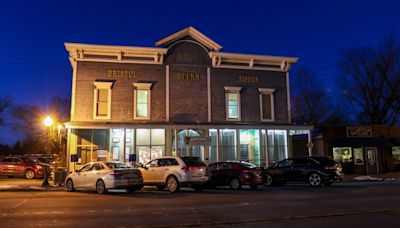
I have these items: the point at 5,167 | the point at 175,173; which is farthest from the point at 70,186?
the point at 5,167

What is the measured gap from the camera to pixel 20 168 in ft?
82.3

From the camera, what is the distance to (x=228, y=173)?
727 inches

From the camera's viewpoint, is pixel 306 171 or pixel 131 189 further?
pixel 306 171

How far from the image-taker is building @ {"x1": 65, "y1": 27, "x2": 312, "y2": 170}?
78.7ft

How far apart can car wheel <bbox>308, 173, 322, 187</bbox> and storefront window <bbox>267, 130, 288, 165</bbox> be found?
6466 millimetres

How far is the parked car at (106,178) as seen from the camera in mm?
15773

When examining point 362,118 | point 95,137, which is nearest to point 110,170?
point 95,137

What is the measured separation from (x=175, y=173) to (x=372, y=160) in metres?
20.9

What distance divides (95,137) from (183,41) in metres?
8.93

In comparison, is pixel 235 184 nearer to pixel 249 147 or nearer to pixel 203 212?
pixel 203 212

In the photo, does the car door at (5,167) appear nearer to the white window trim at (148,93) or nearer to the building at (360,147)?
the white window trim at (148,93)

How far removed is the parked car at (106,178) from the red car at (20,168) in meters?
9.06

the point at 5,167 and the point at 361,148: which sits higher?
the point at 361,148

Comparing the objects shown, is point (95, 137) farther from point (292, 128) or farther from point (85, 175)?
point (292, 128)
